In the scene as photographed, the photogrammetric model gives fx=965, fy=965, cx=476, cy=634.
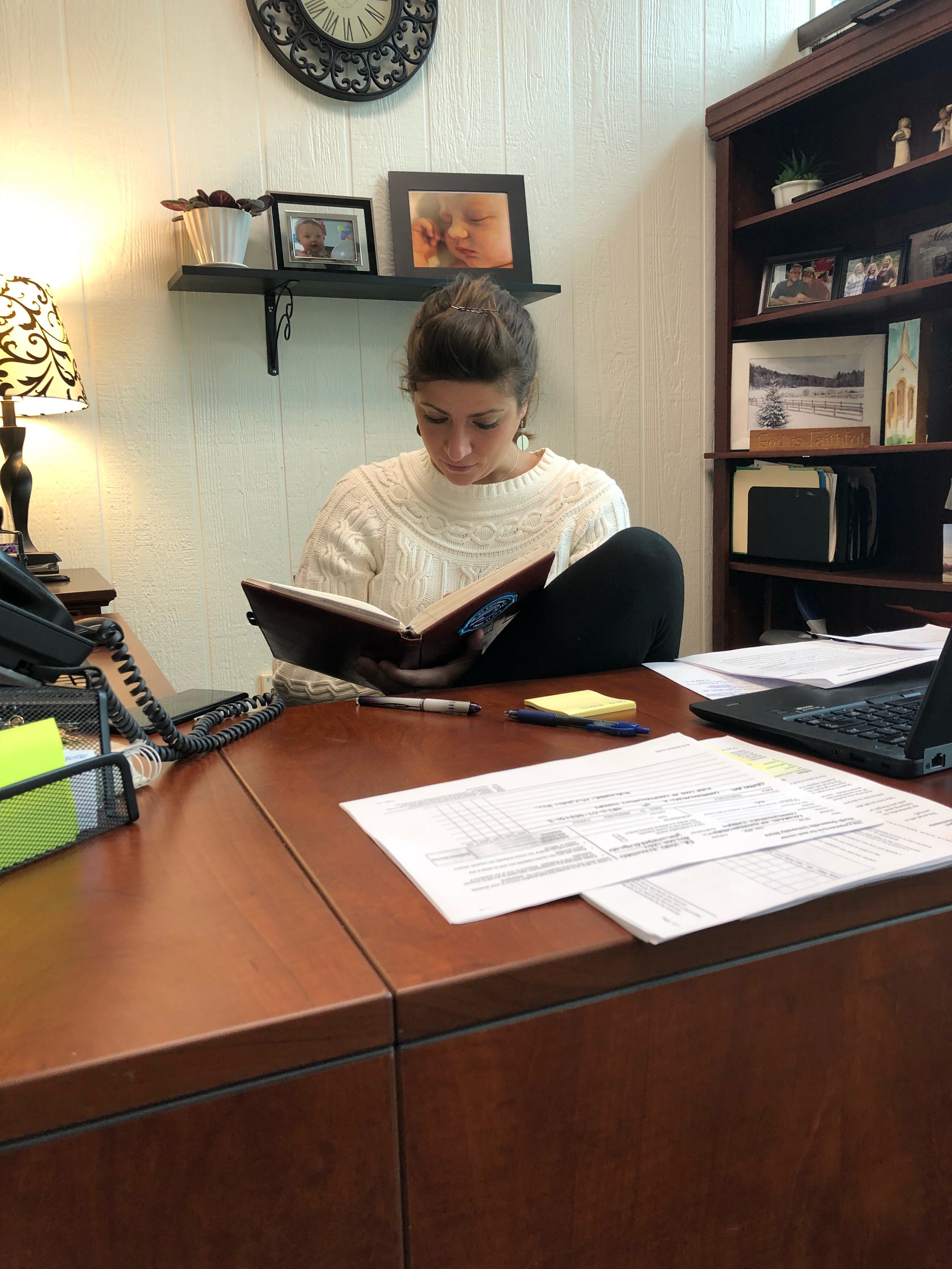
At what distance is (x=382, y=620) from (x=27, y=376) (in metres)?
1.24

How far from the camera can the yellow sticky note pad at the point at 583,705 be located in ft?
3.08

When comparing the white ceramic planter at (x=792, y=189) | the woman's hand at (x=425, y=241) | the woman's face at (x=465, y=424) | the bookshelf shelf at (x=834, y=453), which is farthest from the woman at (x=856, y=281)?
the woman's face at (x=465, y=424)

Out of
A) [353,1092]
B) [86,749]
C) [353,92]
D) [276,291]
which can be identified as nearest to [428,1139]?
[353,1092]

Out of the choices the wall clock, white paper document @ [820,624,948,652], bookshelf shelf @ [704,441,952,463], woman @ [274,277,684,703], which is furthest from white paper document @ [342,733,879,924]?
the wall clock

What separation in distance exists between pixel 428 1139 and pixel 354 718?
55cm

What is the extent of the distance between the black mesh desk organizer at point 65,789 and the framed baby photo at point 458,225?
6.46 ft

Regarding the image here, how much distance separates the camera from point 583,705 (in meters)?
0.96

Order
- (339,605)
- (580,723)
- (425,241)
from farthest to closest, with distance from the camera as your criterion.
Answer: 1. (425,241)
2. (339,605)
3. (580,723)

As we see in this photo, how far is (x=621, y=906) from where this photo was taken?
52cm

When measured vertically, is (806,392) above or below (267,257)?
below

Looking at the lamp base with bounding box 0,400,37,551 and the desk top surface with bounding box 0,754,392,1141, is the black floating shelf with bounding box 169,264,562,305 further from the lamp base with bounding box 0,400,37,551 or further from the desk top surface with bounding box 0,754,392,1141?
the desk top surface with bounding box 0,754,392,1141

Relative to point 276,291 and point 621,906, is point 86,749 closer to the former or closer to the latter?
point 621,906

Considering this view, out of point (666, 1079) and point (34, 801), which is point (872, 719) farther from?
point (34, 801)

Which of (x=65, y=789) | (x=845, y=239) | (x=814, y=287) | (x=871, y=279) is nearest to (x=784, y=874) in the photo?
(x=65, y=789)
